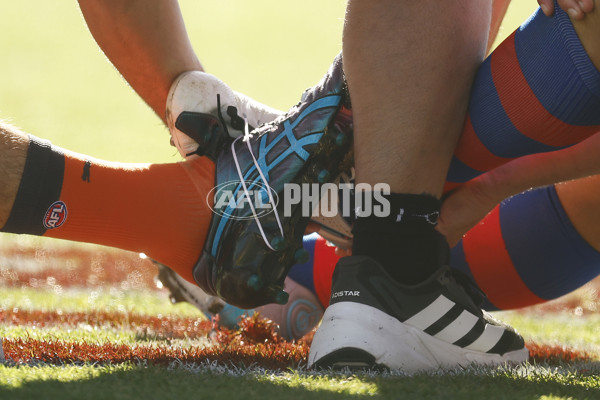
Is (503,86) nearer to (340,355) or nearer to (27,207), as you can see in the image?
(340,355)

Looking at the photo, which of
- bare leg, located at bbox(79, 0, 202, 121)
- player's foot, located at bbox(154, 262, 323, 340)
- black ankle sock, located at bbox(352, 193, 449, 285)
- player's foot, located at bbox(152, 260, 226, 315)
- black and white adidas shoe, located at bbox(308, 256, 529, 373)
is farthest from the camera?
player's foot, located at bbox(152, 260, 226, 315)

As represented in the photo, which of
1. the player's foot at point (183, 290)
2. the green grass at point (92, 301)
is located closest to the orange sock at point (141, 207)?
the player's foot at point (183, 290)

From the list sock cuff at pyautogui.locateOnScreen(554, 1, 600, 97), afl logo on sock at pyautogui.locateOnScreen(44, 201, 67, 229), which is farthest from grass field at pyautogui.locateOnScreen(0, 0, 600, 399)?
sock cuff at pyautogui.locateOnScreen(554, 1, 600, 97)

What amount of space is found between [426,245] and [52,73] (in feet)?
42.4

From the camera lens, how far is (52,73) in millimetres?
13406

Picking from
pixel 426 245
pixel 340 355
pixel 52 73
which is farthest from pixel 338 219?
pixel 52 73

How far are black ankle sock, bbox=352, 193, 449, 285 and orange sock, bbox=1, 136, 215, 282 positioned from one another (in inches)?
17.1

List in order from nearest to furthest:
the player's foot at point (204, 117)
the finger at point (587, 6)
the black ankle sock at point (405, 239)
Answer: the finger at point (587, 6), the black ankle sock at point (405, 239), the player's foot at point (204, 117)

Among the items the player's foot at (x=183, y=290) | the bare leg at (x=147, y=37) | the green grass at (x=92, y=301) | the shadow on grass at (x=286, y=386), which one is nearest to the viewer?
the shadow on grass at (x=286, y=386)

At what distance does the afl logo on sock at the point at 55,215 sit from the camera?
1659mm

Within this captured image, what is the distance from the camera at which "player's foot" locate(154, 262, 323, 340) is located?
7.43ft

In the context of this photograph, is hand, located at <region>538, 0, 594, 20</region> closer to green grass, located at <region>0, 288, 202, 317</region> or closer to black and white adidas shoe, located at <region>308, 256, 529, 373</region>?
black and white adidas shoe, located at <region>308, 256, 529, 373</region>

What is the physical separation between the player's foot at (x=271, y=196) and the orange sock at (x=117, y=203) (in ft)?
0.25

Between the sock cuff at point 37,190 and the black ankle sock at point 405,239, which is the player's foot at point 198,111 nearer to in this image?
the sock cuff at point 37,190
